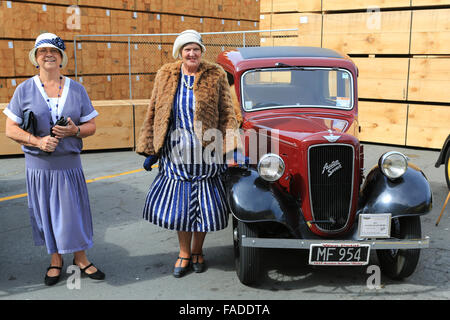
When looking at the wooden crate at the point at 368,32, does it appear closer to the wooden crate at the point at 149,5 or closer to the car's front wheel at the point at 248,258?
the wooden crate at the point at 149,5

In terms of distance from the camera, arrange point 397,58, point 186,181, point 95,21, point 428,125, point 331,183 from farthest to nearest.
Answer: point 95,21 → point 397,58 → point 428,125 → point 186,181 → point 331,183

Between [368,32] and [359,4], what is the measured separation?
59cm

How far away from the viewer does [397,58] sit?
30.0 feet

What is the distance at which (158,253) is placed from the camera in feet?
14.8

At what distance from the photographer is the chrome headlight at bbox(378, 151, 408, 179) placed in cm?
379

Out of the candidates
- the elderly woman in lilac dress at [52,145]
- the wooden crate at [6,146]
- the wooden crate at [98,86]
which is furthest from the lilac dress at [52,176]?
the wooden crate at [98,86]

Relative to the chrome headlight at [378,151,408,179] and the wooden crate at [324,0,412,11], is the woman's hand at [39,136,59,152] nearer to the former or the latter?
the chrome headlight at [378,151,408,179]

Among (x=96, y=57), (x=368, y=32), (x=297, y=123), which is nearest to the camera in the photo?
(x=297, y=123)

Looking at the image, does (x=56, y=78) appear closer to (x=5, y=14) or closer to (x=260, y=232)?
(x=260, y=232)

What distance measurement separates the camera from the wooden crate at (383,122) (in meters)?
9.30

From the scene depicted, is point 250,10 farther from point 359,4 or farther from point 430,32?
point 430,32

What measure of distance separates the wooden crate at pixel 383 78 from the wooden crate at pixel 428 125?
15.9 inches

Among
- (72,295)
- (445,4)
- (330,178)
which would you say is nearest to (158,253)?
(72,295)

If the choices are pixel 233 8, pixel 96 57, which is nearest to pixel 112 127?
pixel 96 57
